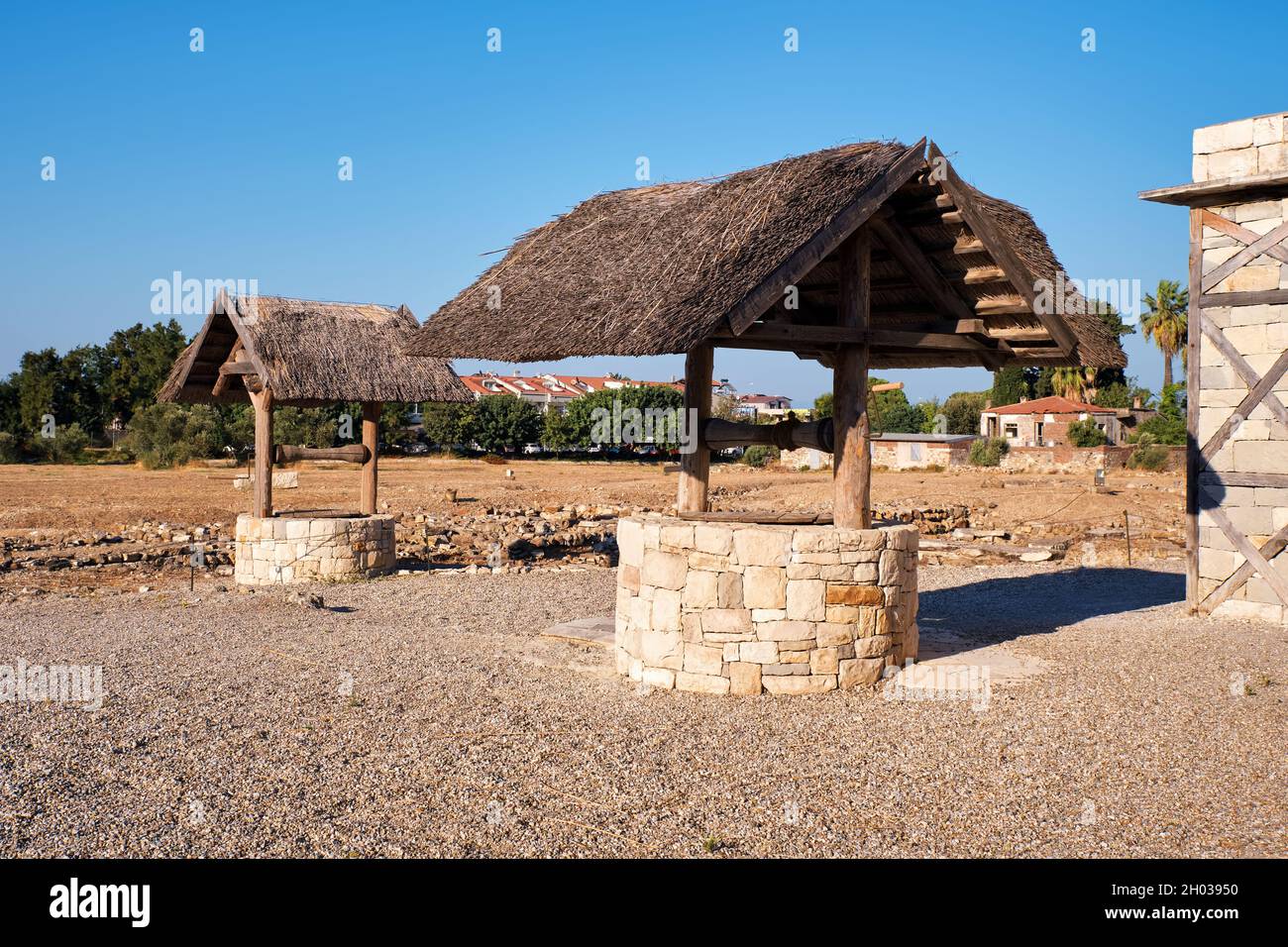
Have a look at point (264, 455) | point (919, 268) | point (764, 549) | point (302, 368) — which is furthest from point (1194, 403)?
point (264, 455)

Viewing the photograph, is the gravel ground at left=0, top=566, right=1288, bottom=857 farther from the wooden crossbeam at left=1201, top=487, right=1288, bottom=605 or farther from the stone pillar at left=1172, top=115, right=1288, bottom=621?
the stone pillar at left=1172, top=115, right=1288, bottom=621

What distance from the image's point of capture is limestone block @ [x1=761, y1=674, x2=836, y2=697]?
27.2 ft

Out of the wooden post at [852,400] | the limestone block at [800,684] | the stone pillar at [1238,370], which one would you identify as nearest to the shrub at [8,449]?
the wooden post at [852,400]

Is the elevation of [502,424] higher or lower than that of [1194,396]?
higher

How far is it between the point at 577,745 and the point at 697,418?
11.7 ft

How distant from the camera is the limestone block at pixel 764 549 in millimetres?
8188

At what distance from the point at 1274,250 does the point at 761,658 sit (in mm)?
7355

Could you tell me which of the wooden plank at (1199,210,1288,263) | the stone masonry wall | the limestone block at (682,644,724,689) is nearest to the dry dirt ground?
the limestone block at (682,644,724,689)

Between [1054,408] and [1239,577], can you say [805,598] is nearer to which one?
[1239,577]

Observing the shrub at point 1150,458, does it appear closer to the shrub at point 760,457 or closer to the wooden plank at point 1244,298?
the shrub at point 760,457

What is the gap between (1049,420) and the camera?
53.7m

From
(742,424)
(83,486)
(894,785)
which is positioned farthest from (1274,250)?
(83,486)

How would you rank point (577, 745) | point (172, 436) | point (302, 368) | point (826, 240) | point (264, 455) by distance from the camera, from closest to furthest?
point (577, 745)
point (826, 240)
point (302, 368)
point (264, 455)
point (172, 436)

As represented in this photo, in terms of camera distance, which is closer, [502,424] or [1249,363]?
[1249,363]
